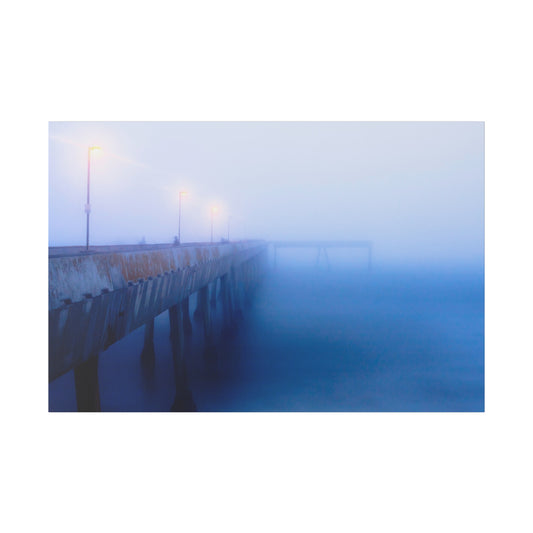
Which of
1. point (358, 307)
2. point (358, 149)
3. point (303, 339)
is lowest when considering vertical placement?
point (303, 339)

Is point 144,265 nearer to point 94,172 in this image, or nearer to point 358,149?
point 94,172

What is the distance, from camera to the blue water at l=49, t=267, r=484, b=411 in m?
8.88

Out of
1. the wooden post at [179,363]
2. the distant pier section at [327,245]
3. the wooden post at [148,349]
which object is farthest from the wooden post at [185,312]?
the distant pier section at [327,245]

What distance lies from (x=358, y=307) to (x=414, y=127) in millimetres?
6734

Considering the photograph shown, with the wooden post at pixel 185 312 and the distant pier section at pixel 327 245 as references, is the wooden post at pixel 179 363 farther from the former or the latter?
Answer: the distant pier section at pixel 327 245

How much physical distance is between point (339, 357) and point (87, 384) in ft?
20.0

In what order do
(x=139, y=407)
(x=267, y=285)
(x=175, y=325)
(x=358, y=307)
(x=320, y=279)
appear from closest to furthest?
(x=175, y=325) → (x=139, y=407) → (x=358, y=307) → (x=320, y=279) → (x=267, y=285)

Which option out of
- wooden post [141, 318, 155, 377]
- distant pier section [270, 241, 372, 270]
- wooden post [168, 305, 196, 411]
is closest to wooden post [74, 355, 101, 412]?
wooden post [168, 305, 196, 411]

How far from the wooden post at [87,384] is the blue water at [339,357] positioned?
10.2ft

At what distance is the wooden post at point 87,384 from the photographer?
5.48 m

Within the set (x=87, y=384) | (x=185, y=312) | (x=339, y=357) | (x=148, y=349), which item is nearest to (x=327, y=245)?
(x=339, y=357)

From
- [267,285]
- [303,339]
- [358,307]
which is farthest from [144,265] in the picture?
[267,285]

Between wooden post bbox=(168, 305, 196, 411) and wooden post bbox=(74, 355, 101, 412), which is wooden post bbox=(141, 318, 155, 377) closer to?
wooden post bbox=(168, 305, 196, 411)

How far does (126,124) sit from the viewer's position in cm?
693
